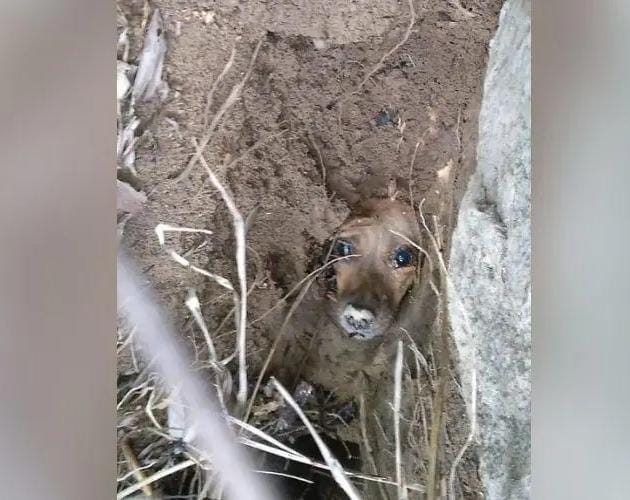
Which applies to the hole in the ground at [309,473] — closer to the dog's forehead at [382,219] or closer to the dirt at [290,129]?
the dirt at [290,129]

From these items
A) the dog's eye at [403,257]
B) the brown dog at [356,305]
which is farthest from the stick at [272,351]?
the dog's eye at [403,257]

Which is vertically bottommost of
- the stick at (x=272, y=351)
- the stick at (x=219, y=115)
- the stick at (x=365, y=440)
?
the stick at (x=365, y=440)

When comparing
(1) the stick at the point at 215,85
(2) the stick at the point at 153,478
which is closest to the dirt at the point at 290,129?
(1) the stick at the point at 215,85

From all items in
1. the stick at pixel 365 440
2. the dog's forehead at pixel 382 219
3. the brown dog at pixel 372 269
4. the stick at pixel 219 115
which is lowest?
the stick at pixel 365 440

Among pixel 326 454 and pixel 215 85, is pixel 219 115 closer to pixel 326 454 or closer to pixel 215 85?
pixel 215 85

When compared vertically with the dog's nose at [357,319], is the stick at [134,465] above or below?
below

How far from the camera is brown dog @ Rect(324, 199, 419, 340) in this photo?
70 centimetres

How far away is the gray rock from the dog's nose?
9cm

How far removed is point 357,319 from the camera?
2.31 ft

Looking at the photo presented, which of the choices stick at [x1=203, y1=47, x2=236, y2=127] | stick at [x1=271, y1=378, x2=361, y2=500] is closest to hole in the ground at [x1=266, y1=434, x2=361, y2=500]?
stick at [x1=271, y1=378, x2=361, y2=500]

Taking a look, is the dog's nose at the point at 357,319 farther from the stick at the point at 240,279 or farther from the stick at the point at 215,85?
the stick at the point at 215,85

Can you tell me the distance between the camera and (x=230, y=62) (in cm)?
70

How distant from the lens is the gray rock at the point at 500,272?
707mm
